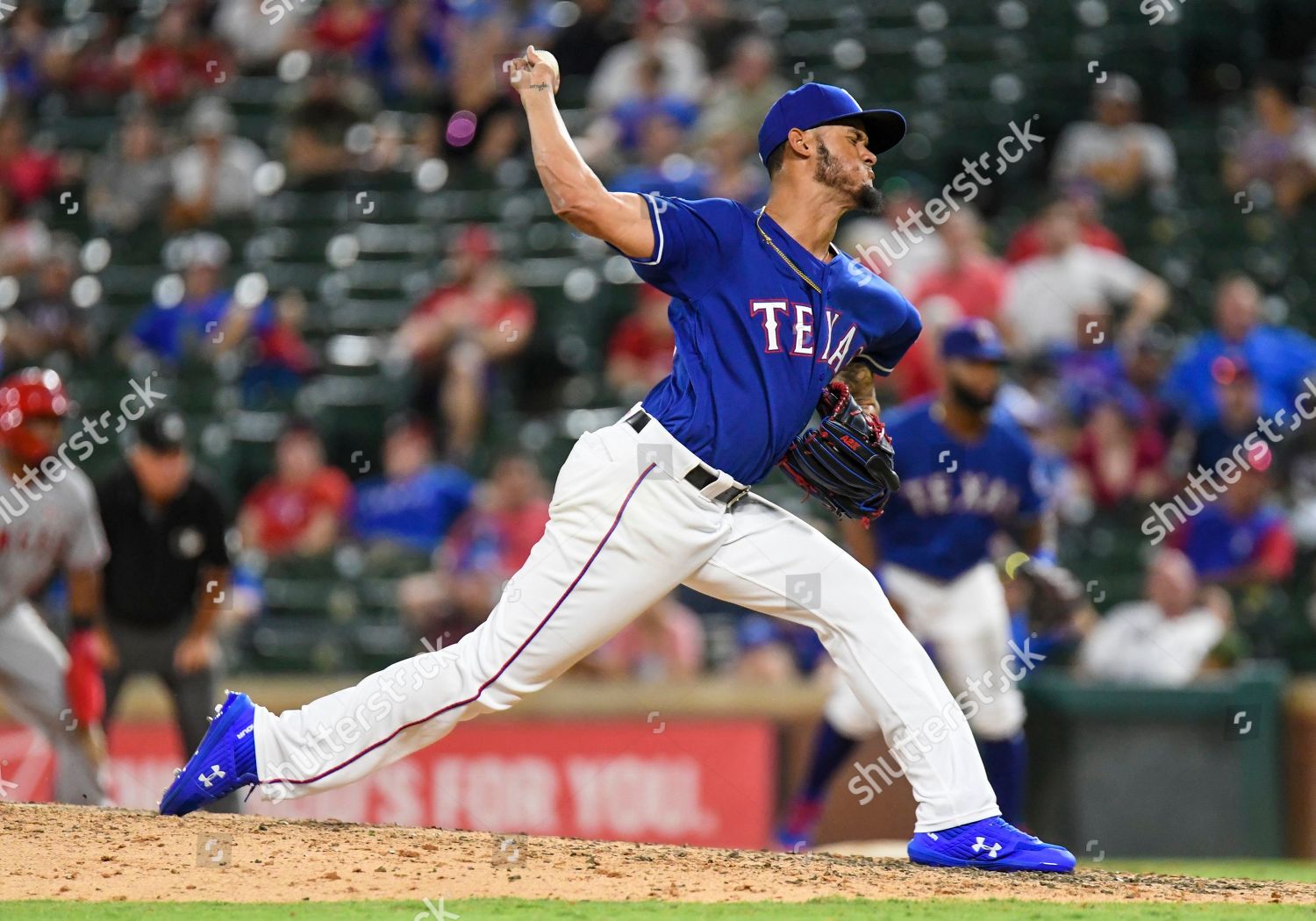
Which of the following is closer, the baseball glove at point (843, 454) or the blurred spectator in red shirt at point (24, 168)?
the baseball glove at point (843, 454)

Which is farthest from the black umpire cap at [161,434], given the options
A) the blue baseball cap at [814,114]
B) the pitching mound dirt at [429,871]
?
the blue baseball cap at [814,114]

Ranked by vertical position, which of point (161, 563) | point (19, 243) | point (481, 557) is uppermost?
point (19, 243)

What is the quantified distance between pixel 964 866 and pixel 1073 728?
389 cm

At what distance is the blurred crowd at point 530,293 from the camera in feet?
30.0

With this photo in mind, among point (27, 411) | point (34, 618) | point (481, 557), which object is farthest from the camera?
point (481, 557)

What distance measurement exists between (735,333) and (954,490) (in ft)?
9.67

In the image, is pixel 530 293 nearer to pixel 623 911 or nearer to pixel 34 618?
pixel 34 618

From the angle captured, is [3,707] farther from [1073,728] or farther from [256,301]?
[1073,728]

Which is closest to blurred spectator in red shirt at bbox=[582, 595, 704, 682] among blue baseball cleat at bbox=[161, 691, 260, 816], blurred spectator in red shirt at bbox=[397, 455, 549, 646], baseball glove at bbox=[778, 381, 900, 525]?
blurred spectator in red shirt at bbox=[397, 455, 549, 646]

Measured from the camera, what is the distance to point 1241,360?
9.50 metres

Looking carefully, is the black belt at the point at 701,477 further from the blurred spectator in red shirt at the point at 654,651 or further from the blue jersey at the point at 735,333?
the blurred spectator in red shirt at the point at 654,651

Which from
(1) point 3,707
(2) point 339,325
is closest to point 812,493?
(1) point 3,707

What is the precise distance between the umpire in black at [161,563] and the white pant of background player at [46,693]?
2.57 feet

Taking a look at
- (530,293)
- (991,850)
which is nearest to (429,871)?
(991,850)
